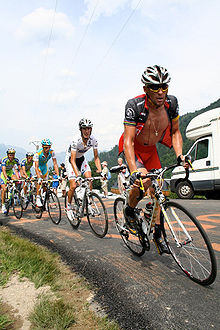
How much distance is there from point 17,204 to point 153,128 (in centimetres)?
618

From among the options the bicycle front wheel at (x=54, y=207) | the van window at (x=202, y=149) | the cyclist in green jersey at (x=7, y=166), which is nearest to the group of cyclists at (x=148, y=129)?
the bicycle front wheel at (x=54, y=207)

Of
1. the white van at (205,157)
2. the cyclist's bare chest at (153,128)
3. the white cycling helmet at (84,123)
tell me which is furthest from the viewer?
the white van at (205,157)

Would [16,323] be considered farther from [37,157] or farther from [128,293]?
[37,157]

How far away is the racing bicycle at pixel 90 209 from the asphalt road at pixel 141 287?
1.07ft

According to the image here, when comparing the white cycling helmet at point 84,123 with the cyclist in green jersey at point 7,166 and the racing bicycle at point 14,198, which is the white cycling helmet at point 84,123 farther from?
the cyclist in green jersey at point 7,166

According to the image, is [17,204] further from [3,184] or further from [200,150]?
[200,150]

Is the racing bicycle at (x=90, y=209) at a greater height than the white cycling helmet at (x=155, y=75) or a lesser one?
lesser

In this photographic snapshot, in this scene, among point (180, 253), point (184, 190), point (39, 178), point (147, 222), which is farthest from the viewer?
point (184, 190)

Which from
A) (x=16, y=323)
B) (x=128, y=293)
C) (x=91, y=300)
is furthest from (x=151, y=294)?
(x=16, y=323)

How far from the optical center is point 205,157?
10.5 m

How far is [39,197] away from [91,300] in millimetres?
5500

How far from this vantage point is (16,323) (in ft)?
6.64

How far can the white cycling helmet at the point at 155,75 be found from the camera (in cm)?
300

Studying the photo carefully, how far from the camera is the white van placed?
10.0 meters
